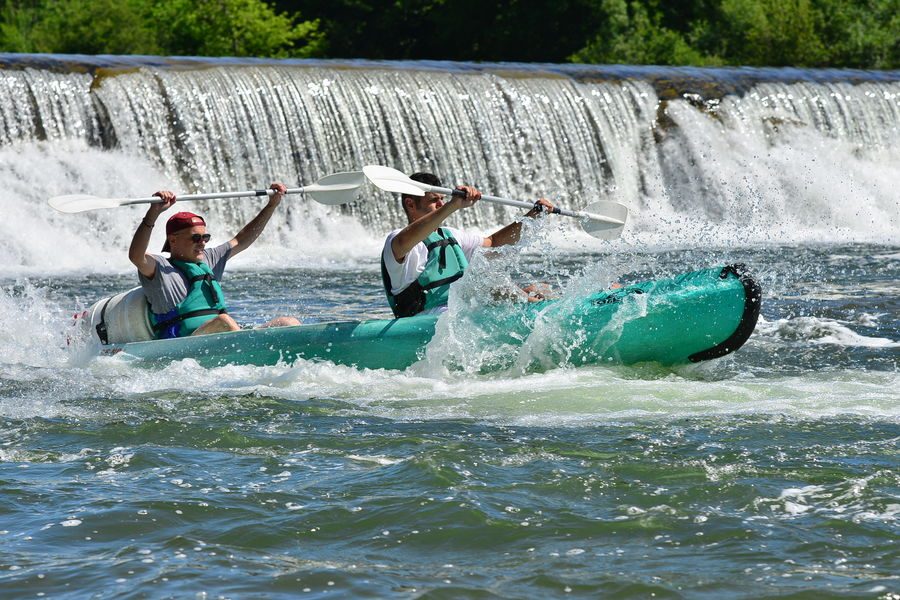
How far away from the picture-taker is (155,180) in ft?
48.1

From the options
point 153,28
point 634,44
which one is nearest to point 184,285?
point 153,28

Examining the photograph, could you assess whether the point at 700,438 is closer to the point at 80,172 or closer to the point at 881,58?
the point at 80,172

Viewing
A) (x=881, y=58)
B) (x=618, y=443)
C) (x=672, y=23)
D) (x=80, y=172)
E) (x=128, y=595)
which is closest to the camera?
(x=128, y=595)

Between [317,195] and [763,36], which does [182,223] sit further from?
[763,36]

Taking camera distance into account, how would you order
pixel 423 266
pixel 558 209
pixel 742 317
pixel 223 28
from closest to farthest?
pixel 742 317
pixel 423 266
pixel 558 209
pixel 223 28

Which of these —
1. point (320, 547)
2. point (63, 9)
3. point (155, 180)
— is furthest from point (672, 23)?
point (320, 547)

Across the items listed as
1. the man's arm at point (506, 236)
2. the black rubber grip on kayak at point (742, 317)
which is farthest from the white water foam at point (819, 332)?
the man's arm at point (506, 236)

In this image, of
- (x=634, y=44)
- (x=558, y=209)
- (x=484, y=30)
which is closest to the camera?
(x=558, y=209)

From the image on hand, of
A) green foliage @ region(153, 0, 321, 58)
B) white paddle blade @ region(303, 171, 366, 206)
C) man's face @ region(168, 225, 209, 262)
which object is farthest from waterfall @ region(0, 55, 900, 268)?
green foliage @ region(153, 0, 321, 58)

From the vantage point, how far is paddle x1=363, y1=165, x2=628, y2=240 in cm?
652

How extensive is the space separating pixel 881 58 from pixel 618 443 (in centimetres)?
2171

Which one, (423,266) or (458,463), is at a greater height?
(423,266)

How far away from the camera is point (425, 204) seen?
652 centimetres

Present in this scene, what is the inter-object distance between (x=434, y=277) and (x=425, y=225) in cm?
48
